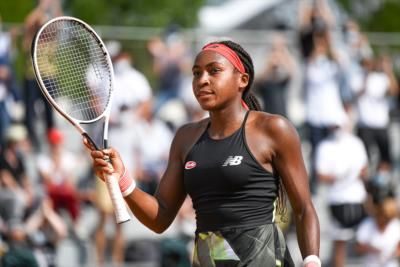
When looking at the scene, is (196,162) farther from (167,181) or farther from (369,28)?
Result: (369,28)

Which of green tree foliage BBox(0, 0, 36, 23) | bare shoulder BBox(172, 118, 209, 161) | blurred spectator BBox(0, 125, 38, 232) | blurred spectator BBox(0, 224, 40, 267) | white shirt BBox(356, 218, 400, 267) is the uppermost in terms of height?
green tree foliage BBox(0, 0, 36, 23)

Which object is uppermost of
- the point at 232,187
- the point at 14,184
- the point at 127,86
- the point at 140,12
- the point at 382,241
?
the point at 140,12

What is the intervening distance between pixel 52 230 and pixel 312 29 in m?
4.88

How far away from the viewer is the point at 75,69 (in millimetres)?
6215

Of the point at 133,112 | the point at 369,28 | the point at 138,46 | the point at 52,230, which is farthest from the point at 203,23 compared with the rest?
the point at 52,230

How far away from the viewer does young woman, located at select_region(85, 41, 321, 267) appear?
5078 millimetres

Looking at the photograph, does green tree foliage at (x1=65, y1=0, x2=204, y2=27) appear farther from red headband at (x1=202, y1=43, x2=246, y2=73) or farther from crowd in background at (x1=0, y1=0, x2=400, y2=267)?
red headband at (x1=202, y1=43, x2=246, y2=73)

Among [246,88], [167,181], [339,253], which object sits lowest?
[339,253]

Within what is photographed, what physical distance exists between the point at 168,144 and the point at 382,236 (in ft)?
9.71

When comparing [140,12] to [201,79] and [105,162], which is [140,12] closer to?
[201,79]

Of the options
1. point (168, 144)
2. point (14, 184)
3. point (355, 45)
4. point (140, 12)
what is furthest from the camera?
point (140, 12)

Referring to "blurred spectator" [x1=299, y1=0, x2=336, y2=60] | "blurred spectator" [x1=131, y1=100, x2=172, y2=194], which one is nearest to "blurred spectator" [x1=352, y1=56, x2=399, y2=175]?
"blurred spectator" [x1=299, y1=0, x2=336, y2=60]

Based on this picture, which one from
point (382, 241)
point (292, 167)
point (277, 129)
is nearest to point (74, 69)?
point (277, 129)

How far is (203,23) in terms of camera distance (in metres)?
29.8
